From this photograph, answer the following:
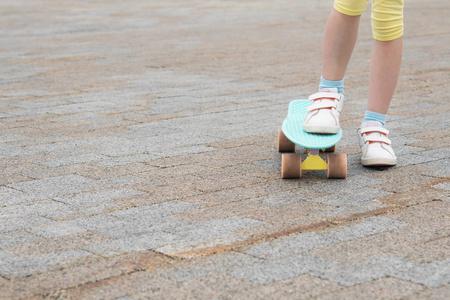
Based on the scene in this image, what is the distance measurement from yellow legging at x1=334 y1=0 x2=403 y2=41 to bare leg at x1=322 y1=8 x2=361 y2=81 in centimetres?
6

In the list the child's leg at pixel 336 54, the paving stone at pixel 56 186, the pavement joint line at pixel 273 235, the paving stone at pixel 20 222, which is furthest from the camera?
the child's leg at pixel 336 54

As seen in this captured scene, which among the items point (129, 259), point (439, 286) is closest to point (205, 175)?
point (129, 259)

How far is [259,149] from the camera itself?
3.43 m

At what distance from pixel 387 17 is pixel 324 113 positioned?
507 millimetres

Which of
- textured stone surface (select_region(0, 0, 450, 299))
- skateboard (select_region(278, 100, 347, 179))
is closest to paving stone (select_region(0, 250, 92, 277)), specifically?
textured stone surface (select_region(0, 0, 450, 299))

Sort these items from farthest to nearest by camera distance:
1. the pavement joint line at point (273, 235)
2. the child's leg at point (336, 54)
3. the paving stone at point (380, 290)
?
the child's leg at point (336, 54) < the pavement joint line at point (273, 235) < the paving stone at point (380, 290)

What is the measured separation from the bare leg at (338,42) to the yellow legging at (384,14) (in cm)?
6

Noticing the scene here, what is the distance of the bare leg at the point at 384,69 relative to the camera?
3.22 m

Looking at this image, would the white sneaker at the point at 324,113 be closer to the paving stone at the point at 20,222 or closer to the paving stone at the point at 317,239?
the paving stone at the point at 317,239

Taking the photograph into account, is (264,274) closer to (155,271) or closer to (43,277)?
(155,271)

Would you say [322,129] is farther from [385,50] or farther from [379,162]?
[385,50]

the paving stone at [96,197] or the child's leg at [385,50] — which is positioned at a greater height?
the child's leg at [385,50]

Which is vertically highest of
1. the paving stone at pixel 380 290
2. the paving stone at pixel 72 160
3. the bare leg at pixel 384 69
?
the bare leg at pixel 384 69

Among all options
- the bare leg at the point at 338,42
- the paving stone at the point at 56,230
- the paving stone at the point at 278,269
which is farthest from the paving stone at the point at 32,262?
the bare leg at the point at 338,42
